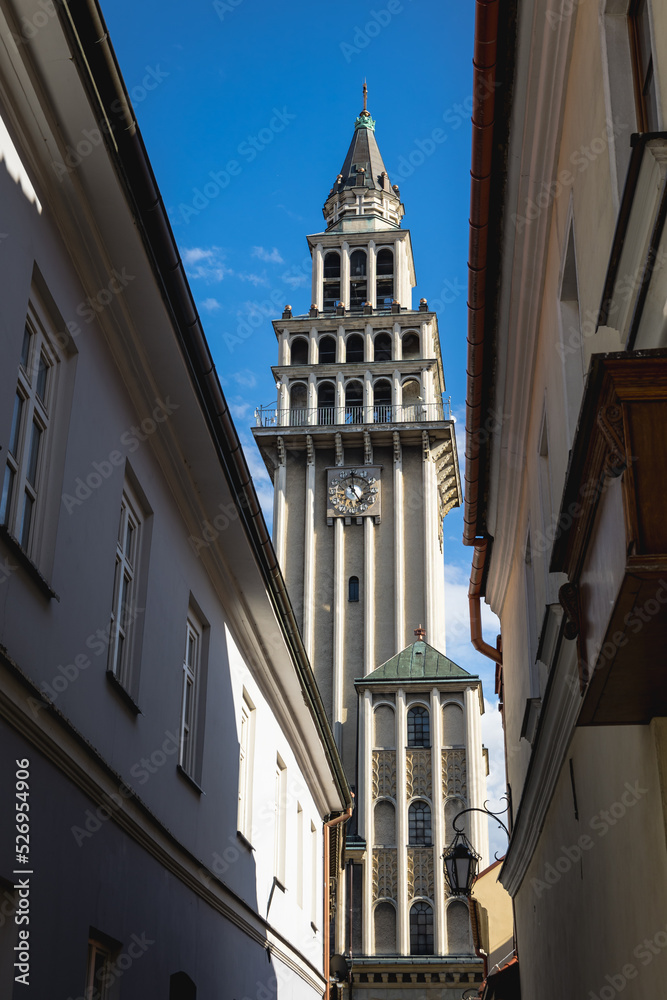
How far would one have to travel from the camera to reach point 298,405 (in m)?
50.5

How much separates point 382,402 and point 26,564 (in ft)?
145

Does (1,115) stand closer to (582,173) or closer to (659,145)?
(582,173)

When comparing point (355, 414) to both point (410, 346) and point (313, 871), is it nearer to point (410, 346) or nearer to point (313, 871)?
point (410, 346)

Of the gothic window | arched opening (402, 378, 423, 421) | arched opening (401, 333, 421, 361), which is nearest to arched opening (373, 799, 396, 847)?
the gothic window

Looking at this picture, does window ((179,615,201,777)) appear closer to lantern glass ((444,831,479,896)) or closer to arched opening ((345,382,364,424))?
lantern glass ((444,831,479,896))

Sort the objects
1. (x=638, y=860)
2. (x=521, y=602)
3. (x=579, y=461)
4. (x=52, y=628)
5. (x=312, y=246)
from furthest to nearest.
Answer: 1. (x=312, y=246)
2. (x=521, y=602)
3. (x=52, y=628)
4. (x=638, y=860)
5. (x=579, y=461)

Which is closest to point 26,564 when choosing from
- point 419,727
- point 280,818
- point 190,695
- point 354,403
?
point 190,695

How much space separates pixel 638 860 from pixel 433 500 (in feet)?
136

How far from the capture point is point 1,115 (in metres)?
6.64

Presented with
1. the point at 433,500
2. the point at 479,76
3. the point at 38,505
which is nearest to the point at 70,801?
the point at 38,505

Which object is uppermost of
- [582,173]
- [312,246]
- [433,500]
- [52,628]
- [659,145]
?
[312,246]

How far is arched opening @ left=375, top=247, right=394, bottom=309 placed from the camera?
5538 centimetres

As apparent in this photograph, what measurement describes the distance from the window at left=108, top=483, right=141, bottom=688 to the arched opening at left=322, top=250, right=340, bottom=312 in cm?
4592

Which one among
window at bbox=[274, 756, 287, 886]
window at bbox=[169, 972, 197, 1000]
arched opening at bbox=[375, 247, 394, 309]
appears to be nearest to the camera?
window at bbox=[169, 972, 197, 1000]
